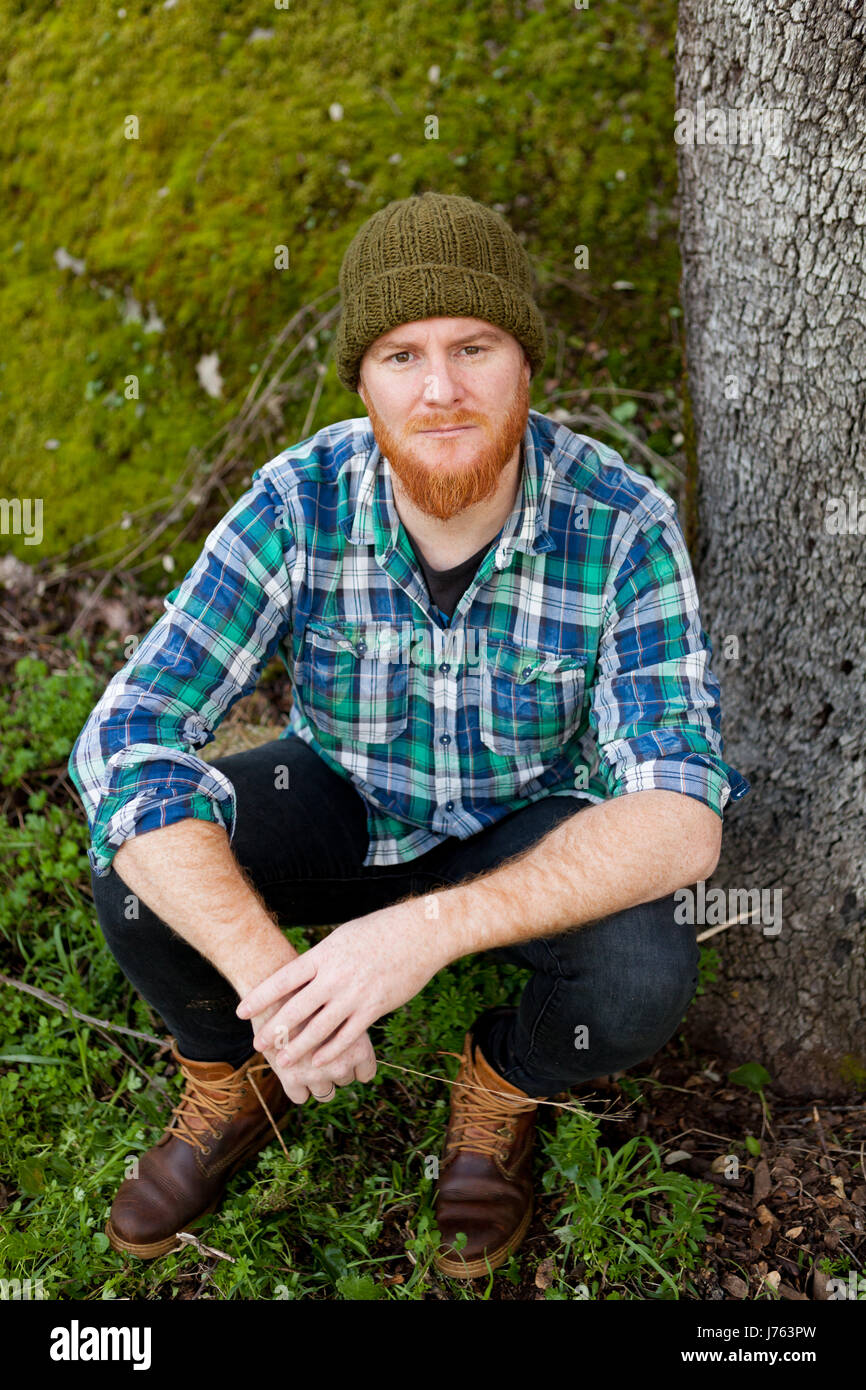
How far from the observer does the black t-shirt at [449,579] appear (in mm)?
2590

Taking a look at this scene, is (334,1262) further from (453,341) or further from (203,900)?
(453,341)

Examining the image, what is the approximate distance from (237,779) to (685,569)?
1.29 m

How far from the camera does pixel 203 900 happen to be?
2229 mm

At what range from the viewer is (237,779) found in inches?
107

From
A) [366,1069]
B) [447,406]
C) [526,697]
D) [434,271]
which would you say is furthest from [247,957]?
[434,271]

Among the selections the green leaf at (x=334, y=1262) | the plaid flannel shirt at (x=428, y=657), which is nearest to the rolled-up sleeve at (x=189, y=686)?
the plaid flannel shirt at (x=428, y=657)

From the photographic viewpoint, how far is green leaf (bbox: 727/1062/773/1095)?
2896 millimetres

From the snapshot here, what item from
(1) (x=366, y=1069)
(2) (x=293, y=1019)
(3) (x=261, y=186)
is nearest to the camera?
(2) (x=293, y=1019)

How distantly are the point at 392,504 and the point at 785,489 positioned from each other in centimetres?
102

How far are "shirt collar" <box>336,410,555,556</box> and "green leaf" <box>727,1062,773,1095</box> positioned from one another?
1.63 m

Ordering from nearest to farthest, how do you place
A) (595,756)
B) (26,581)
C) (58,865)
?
1. (595,756)
2. (58,865)
3. (26,581)

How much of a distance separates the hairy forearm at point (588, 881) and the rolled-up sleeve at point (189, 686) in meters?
0.61
